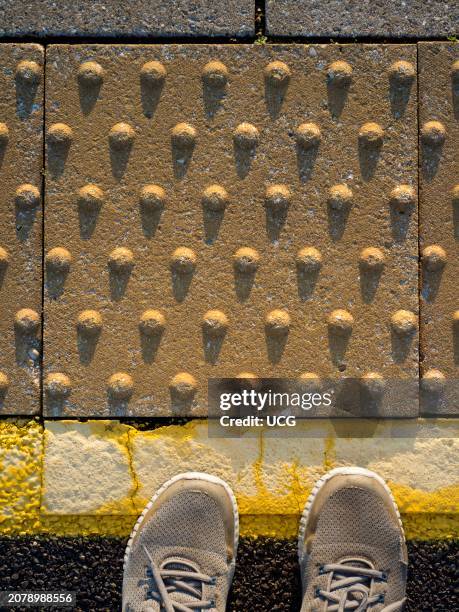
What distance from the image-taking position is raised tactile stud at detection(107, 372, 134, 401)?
5.65ft

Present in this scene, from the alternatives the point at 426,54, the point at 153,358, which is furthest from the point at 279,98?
the point at 153,358

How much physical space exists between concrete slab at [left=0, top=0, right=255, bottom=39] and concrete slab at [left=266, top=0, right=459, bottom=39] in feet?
0.34

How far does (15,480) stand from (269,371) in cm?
81

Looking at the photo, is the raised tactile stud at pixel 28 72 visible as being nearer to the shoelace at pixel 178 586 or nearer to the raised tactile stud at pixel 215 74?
the raised tactile stud at pixel 215 74

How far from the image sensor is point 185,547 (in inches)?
68.9

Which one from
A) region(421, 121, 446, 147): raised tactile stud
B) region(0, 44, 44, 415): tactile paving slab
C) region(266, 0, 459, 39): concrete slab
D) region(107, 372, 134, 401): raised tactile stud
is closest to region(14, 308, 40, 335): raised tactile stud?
region(0, 44, 44, 415): tactile paving slab

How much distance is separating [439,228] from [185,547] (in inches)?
47.2

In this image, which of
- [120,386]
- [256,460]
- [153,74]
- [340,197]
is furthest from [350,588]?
[153,74]

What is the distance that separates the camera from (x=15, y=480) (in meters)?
1.74

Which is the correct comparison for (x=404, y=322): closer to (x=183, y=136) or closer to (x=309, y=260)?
(x=309, y=260)

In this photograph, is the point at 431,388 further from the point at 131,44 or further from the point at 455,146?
the point at 131,44

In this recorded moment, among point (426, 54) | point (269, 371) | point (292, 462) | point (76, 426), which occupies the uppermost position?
point (426, 54)

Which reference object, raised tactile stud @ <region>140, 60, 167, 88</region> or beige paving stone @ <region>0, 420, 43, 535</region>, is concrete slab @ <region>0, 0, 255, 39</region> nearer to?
raised tactile stud @ <region>140, 60, 167, 88</region>

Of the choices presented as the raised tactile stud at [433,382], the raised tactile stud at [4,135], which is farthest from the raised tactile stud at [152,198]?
the raised tactile stud at [433,382]
